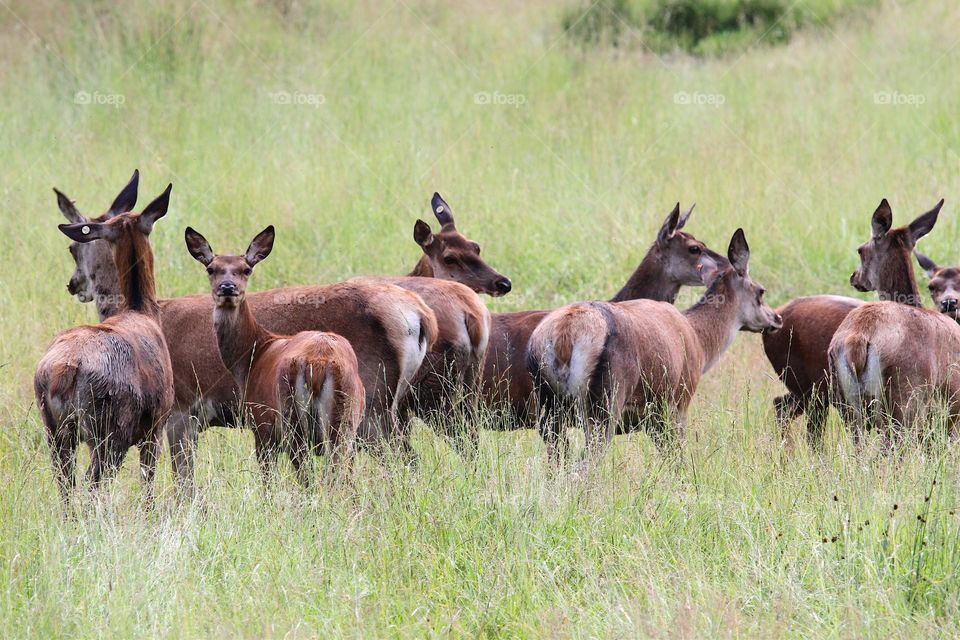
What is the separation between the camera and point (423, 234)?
32.4 feet

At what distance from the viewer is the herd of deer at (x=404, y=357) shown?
6.62 m

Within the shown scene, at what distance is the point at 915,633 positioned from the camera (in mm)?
4855

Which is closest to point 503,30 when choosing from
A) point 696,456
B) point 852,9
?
point 852,9

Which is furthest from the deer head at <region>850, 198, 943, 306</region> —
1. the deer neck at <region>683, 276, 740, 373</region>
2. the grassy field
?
the grassy field

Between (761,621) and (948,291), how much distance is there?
4.33 m

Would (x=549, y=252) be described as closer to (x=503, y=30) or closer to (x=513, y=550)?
(x=503, y=30)

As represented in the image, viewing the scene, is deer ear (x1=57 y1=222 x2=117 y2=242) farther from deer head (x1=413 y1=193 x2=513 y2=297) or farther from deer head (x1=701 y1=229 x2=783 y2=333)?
deer head (x1=701 y1=229 x2=783 y2=333)

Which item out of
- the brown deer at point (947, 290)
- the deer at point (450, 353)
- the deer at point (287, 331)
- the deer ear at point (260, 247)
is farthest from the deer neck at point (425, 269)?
the brown deer at point (947, 290)

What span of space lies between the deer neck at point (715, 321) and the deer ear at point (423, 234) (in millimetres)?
2085

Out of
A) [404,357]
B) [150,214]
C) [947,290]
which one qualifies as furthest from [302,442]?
[947,290]

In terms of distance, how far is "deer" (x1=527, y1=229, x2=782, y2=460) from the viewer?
7613 mm

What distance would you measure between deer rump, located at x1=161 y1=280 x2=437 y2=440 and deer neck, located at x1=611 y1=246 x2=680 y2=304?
8.04 feet

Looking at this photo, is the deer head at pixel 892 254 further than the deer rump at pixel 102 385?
Yes

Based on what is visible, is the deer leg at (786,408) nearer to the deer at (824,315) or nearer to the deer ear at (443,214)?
the deer at (824,315)
